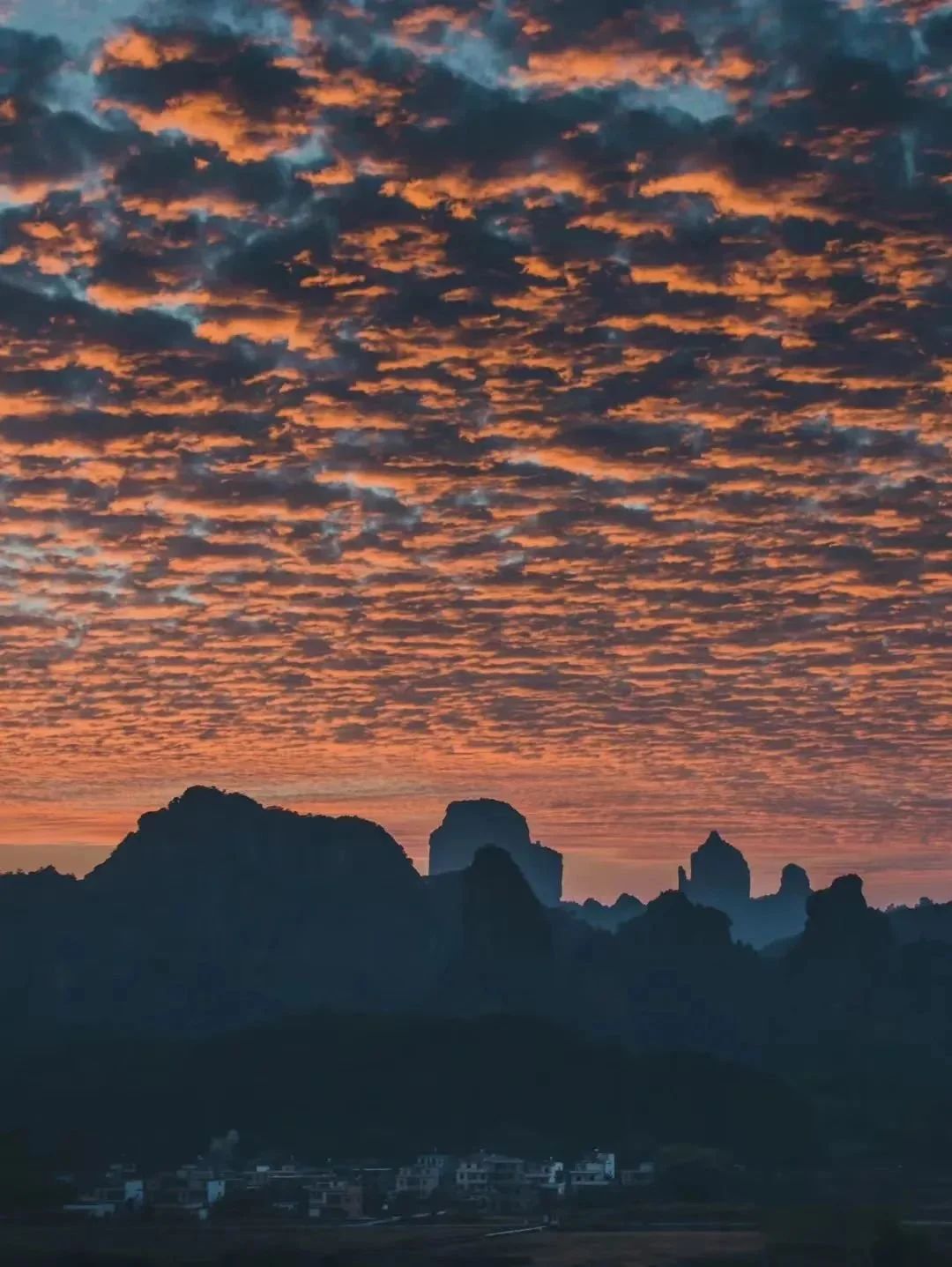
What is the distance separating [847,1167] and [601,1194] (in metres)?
37.3

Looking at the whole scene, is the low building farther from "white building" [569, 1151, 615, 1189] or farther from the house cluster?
"white building" [569, 1151, 615, 1189]

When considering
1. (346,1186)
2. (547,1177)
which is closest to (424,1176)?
(547,1177)

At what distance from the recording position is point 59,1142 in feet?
636

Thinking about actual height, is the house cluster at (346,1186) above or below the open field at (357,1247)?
above

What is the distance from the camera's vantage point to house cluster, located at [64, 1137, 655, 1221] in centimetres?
16075

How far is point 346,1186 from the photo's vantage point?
16438 cm

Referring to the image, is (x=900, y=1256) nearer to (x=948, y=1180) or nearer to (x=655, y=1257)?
(x=655, y=1257)

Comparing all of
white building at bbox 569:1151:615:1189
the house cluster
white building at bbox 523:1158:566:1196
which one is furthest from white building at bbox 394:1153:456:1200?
white building at bbox 569:1151:615:1189

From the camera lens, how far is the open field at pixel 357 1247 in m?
119

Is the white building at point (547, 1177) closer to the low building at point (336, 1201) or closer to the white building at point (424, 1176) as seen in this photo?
the white building at point (424, 1176)

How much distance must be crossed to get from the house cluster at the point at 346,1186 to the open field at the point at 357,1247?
47.6 feet

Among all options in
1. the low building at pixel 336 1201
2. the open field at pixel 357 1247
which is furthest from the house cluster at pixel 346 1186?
the open field at pixel 357 1247

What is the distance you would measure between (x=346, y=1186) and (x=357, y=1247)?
3527 centimetres

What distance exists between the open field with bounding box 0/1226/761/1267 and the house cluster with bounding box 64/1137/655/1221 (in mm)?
14518
